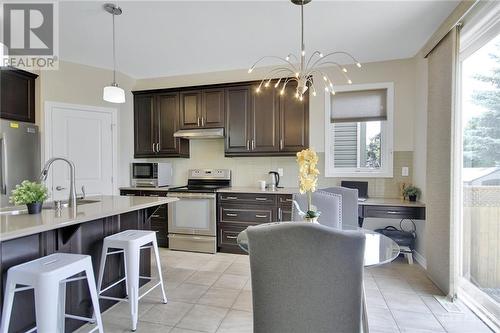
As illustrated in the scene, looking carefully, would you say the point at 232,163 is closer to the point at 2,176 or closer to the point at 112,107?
the point at 112,107

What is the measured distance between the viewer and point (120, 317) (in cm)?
225

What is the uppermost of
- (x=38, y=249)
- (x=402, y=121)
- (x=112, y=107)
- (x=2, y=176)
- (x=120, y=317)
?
(x=112, y=107)

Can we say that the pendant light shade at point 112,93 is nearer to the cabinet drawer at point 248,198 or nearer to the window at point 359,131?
the cabinet drawer at point 248,198

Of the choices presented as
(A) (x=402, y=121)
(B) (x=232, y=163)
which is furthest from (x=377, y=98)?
(B) (x=232, y=163)

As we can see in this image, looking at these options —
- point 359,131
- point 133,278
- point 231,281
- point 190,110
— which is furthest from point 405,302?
point 190,110

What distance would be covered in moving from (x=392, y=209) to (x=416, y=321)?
1317 millimetres

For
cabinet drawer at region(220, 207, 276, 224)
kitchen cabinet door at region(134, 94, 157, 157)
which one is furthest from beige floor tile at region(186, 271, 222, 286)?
kitchen cabinet door at region(134, 94, 157, 157)

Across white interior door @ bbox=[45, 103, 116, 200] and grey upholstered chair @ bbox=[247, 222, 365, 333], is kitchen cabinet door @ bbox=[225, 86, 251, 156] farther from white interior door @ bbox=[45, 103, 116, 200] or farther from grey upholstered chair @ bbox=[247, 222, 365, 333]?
grey upholstered chair @ bbox=[247, 222, 365, 333]

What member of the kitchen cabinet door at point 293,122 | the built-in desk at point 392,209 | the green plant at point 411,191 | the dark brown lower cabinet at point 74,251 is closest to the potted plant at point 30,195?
the dark brown lower cabinet at point 74,251

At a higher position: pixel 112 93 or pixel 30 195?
pixel 112 93

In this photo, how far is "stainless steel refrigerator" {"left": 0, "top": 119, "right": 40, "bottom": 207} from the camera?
3.19m

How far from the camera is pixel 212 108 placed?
4199 mm

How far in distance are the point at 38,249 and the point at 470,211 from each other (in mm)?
3444

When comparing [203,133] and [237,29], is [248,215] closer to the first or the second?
[203,133]
